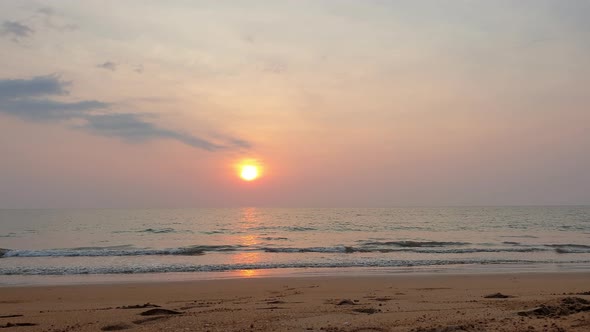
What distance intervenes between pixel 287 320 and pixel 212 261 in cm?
1601

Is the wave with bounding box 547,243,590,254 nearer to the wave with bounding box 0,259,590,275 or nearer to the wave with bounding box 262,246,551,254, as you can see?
the wave with bounding box 262,246,551,254

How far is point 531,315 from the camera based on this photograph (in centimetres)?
710

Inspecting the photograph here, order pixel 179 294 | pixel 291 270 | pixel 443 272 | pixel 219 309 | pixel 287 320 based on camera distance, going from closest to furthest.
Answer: pixel 287 320 → pixel 219 309 → pixel 179 294 → pixel 443 272 → pixel 291 270

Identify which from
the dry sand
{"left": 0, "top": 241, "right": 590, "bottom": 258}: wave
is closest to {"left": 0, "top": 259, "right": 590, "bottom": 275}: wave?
the dry sand

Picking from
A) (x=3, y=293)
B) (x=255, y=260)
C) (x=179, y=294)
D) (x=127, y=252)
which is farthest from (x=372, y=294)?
(x=127, y=252)

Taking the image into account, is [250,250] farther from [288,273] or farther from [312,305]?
[312,305]

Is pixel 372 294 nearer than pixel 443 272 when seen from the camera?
Yes

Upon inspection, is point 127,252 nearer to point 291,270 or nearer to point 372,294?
point 291,270

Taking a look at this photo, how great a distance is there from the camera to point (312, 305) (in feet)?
30.5

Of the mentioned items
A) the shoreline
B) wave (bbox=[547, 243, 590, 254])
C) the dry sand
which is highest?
the dry sand

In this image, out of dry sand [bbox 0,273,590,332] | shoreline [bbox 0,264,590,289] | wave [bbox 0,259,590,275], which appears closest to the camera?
dry sand [bbox 0,273,590,332]

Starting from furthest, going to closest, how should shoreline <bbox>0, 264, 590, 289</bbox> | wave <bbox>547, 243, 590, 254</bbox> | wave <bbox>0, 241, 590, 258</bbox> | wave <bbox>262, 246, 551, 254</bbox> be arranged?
wave <bbox>262, 246, 551, 254</bbox>
wave <bbox>547, 243, 590, 254</bbox>
wave <bbox>0, 241, 590, 258</bbox>
shoreline <bbox>0, 264, 590, 289</bbox>

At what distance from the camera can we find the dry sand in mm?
6922

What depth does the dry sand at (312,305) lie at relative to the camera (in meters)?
6.92
